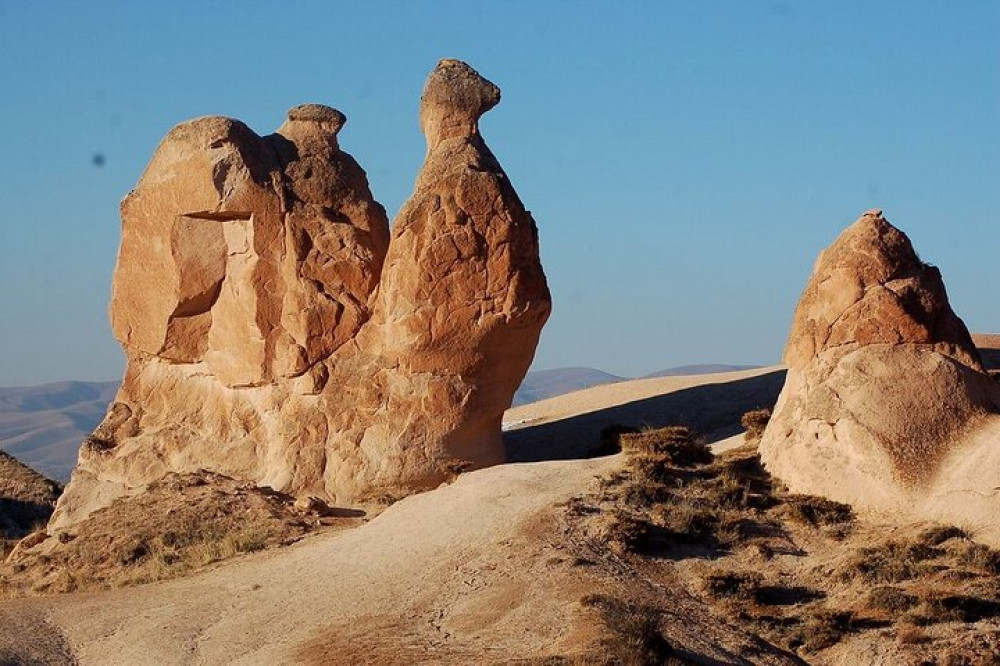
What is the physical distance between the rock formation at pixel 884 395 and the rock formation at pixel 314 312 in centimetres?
491

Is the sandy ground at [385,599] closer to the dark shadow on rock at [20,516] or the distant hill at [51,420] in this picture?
the dark shadow on rock at [20,516]

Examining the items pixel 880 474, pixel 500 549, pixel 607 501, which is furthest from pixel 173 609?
pixel 880 474

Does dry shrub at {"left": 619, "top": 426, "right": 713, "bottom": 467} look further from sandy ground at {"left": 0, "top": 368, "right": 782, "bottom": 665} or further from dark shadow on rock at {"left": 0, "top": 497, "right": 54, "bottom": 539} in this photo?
dark shadow on rock at {"left": 0, "top": 497, "right": 54, "bottom": 539}

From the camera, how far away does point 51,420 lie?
499ft

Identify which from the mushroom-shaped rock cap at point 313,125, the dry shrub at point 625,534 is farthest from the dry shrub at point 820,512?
the mushroom-shaped rock cap at point 313,125

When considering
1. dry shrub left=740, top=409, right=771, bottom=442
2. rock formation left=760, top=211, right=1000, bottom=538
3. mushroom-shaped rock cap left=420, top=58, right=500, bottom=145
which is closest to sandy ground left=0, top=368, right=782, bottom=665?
dry shrub left=740, top=409, right=771, bottom=442

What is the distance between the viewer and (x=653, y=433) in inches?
921

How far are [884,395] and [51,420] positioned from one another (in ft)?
456

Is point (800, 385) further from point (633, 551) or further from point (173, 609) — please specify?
point (173, 609)

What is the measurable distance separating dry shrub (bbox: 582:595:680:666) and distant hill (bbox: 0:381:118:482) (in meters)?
83.9

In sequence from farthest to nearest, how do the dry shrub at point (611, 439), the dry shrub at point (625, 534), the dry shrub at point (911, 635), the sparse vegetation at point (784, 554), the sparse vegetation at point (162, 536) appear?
the dry shrub at point (611, 439) → the sparse vegetation at point (162, 536) → the dry shrub at point (625, 534) → the sparse vegetation at point (784, 554) → the dry shrub at point (911, 635)

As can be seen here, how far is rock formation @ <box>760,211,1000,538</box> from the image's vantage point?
20.2 metres

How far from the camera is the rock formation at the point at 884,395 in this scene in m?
20.2

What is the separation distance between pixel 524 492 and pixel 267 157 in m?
8.64
